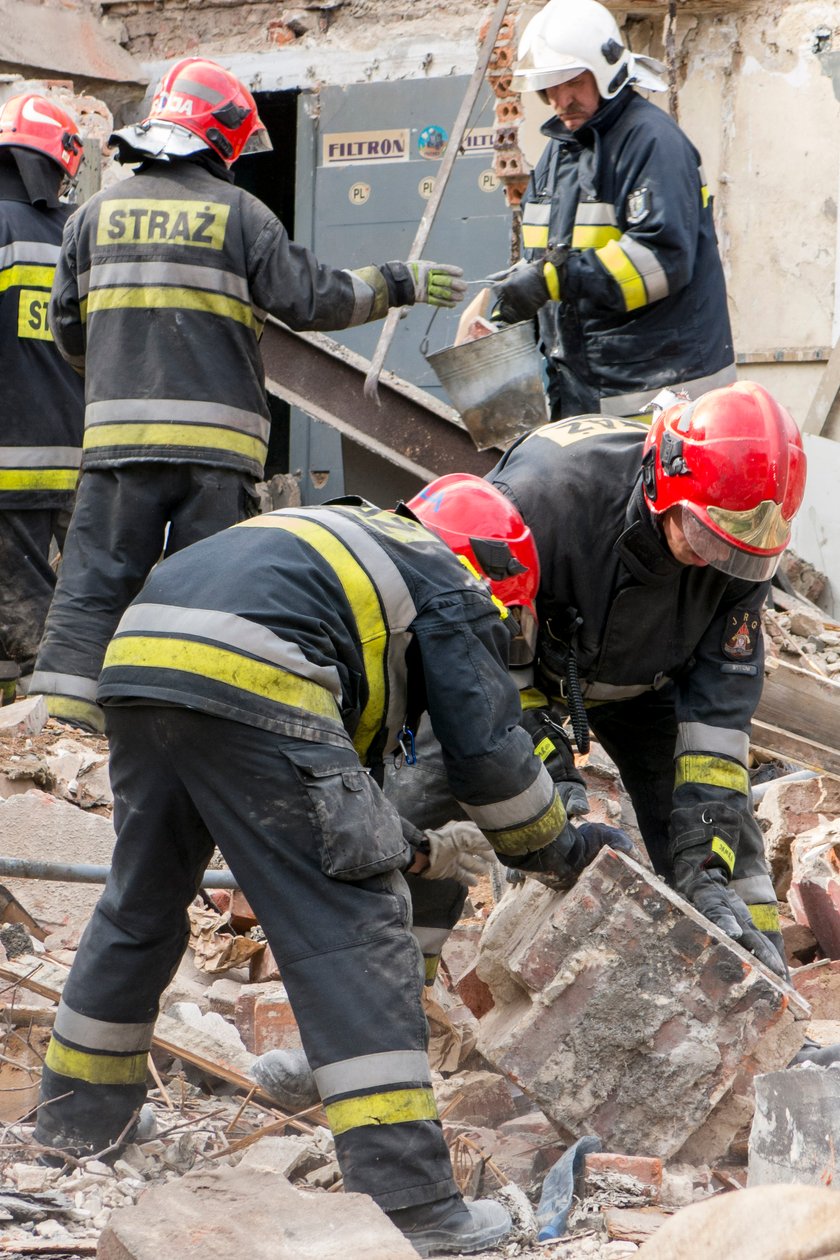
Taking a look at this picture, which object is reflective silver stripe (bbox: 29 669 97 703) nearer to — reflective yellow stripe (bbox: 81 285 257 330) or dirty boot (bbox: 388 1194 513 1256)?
reflective yellow stripe (bbox: 81 285 257 330)

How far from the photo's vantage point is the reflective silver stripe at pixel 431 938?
3691mm

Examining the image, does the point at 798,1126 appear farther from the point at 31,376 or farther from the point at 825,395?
the point at 825,395

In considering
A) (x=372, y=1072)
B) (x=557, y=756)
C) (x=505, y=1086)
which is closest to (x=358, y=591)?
(x=372, y=1072)

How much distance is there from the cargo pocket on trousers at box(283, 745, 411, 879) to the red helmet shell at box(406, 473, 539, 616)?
27.6 inches

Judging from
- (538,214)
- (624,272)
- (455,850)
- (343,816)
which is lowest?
(455,850)

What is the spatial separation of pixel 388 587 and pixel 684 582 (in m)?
1.17

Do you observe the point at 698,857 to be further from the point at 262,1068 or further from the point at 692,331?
the point at 692,331

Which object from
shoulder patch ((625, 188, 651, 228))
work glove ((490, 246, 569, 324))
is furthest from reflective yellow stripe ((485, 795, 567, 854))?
shoulder patch ((625, 188, 651, 228))

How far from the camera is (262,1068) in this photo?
11.5 feet

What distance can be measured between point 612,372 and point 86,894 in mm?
2391

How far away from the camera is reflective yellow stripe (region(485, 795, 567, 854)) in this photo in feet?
9.88

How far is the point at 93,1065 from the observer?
298cm

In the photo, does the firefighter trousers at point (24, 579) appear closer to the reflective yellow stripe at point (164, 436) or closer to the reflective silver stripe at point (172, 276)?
the reflective yellow stripe at point (164, 436)

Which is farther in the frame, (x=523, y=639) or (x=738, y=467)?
(x=523, y=639)
